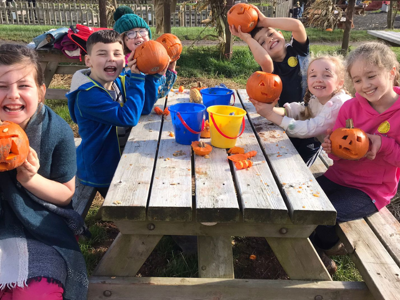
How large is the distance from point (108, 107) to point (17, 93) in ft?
2.36

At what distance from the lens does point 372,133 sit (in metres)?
2.31

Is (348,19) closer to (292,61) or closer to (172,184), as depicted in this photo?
(292,61)

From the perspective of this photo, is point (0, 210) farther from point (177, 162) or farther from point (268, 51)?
point (268, 51)

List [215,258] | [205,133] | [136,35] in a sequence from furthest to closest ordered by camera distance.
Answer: [136,35] → [205,133] → [215,258]


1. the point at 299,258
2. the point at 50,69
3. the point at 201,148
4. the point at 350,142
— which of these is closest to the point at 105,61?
the point at 201,148

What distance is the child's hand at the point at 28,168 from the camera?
1.69 meters

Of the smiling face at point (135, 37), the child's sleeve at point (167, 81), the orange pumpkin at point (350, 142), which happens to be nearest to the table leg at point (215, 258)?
the orange pumpkin at point (350, 142)

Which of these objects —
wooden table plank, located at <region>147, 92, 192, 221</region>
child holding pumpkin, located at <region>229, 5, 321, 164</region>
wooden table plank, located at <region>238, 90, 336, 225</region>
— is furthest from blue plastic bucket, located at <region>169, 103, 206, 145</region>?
child holding pumpkin, located at <region>229, 5, 321, 164</region>

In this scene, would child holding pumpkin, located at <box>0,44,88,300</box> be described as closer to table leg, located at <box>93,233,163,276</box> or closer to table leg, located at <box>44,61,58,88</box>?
table leg, located at <box>93,233,163,276</box>

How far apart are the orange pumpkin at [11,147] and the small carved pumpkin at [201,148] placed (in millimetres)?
890

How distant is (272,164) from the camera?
2.03 m

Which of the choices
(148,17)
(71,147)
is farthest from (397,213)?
(148,17)

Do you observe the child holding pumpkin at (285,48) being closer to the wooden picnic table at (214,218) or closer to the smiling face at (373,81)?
the smiling face at (373,81)

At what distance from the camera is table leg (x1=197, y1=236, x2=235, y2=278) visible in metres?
2.01
